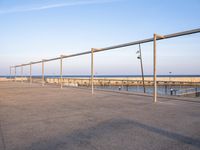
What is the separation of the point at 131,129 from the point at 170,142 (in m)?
0.83

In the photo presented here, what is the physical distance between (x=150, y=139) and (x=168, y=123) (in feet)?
3.87

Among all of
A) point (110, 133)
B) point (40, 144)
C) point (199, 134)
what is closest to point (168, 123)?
point (199, 134)

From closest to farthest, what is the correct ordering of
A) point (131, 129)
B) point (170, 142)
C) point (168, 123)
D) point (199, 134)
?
point (170, 142) → point (199, 134) → point (131, 129) → point (168, 123)

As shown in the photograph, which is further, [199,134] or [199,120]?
[199,120]

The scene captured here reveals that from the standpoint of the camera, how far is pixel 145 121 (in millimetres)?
4102

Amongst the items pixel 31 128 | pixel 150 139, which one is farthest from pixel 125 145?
pixel 31 128

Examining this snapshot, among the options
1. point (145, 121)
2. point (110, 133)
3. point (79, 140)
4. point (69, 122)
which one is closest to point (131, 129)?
point (110, 133)

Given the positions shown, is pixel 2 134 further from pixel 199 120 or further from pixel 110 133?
pixel 199 120

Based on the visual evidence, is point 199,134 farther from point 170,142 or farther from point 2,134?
point 2,134

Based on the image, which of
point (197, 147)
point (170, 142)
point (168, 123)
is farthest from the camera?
point (168, 123)

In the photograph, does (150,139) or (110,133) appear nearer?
(150,139)

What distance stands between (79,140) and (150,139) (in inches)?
43.3

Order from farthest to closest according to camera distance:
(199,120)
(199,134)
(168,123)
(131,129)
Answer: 1. (199,120)
2. (168,123)
3. (131,129)
4. (199,134)

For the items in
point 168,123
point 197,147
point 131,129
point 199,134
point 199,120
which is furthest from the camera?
point 199,120
